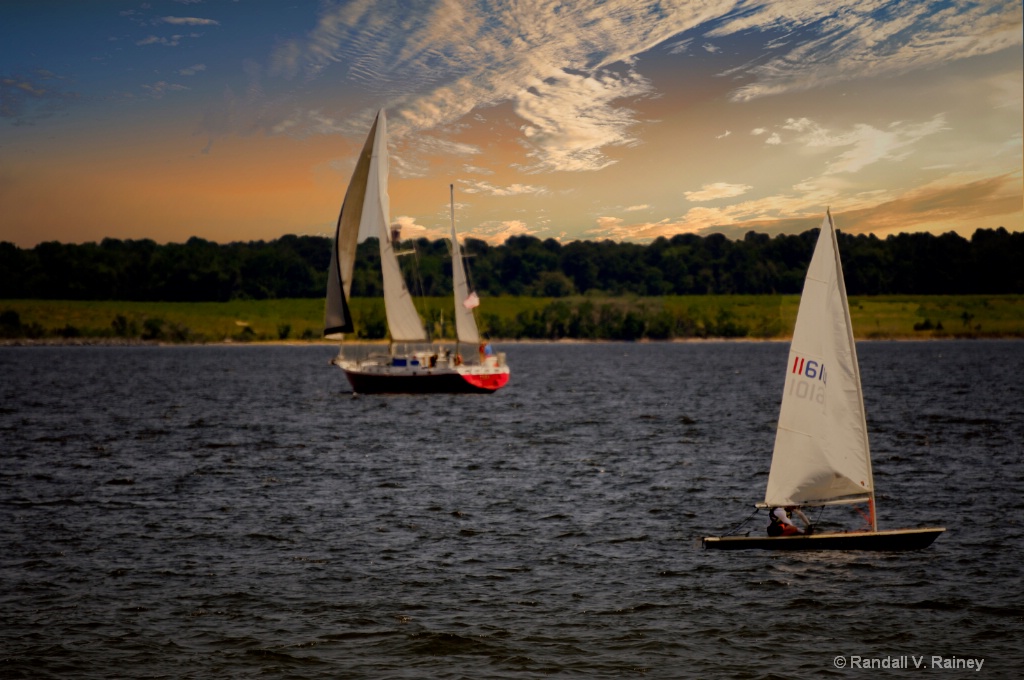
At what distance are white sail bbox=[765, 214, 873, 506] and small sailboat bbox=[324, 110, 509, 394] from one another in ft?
188

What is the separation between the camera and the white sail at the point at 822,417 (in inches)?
1096

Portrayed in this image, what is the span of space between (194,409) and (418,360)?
803 inches

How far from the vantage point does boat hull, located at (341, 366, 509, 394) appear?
8725 centimetres

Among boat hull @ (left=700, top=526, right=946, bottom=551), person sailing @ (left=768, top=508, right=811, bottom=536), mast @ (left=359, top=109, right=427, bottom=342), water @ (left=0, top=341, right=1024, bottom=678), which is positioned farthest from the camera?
mast @ (left=359, top=109, right=427, bottom=342)

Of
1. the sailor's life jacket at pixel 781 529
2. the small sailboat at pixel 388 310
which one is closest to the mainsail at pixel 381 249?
the small sailboat at pixel 388 310

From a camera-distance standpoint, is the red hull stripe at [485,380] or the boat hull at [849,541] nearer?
the boat hull at [849,541]

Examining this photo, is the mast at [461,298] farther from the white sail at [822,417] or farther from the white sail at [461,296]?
the white sail at [822,417]

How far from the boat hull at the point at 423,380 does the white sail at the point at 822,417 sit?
2348 inches

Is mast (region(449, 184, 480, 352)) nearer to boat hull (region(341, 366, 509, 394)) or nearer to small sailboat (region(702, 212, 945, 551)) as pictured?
boat hull (region(341, 366, 509, 394))

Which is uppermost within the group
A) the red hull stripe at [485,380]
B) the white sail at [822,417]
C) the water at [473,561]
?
the white sail at [822,417]

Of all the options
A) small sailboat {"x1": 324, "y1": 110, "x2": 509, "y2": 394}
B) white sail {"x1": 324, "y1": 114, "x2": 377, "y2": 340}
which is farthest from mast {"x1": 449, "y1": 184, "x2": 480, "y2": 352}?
white sail {"x1": 324, "y1": 114, "x2": 377, "y2": 340}

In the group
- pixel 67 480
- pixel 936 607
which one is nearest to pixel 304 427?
pixel 67 480

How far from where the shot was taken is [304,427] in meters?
70.8

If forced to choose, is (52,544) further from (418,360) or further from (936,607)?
(418,360)
